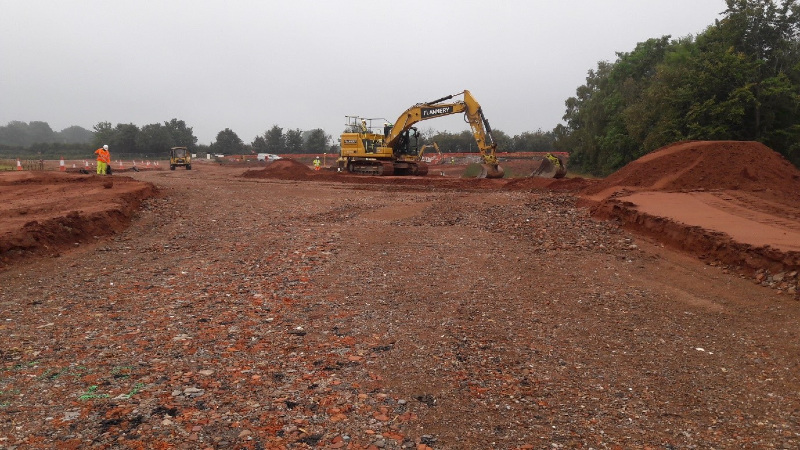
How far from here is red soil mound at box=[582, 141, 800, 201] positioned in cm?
1353

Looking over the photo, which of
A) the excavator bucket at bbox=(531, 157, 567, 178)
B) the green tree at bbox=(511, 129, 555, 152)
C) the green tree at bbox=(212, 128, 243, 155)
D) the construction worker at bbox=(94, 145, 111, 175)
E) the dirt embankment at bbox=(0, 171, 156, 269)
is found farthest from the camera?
the green tree at bbox=(212, 128, 243, 155)

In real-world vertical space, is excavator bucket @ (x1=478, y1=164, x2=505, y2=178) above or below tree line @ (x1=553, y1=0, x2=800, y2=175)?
below

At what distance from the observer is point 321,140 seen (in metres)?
79.2

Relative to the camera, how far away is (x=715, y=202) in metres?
11.5

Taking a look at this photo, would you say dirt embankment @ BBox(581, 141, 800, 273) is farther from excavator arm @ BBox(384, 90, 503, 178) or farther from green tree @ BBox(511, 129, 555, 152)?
green tree @ BBox(511, 129, 555, 152)

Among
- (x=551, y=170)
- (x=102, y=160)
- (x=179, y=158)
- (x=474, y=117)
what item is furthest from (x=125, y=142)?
(x=551, y=170)

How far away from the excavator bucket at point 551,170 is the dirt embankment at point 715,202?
14.1 feet

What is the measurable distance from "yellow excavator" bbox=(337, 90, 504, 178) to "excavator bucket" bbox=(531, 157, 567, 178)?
6.00ft

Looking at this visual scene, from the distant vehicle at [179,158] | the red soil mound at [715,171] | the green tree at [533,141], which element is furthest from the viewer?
the green tree at [533,141]

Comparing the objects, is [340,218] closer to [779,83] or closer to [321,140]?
[779,83]

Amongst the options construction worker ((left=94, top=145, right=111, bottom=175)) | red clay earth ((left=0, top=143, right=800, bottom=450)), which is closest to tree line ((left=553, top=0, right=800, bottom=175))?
red clay earth ((left=0, top=143, right=800, bottom=450))

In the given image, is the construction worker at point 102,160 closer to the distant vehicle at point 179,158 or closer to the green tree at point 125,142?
the distant vehicle at point 179,158

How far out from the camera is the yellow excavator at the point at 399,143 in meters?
22.5

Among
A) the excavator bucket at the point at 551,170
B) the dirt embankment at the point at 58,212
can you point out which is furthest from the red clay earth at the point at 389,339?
the excavator bucket at the point at 551,170
